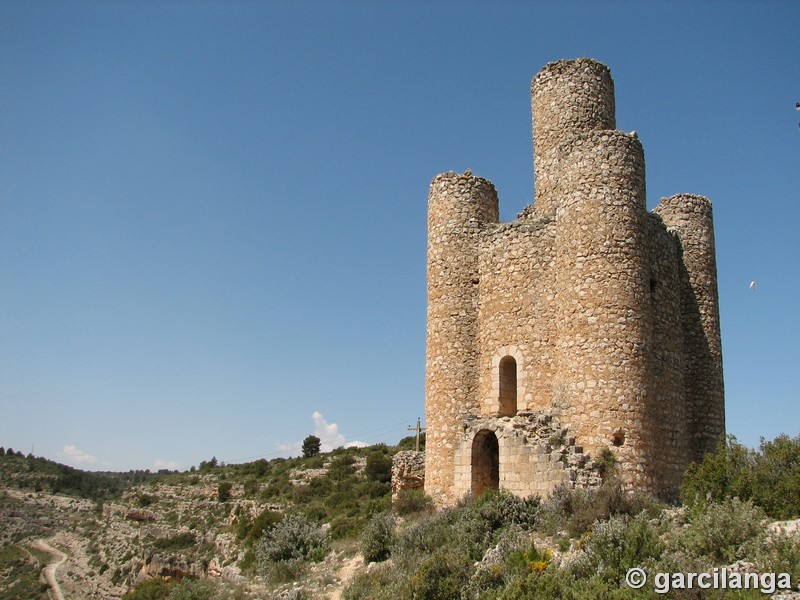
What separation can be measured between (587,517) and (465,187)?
9.30m

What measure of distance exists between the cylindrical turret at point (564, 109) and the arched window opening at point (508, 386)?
388cm

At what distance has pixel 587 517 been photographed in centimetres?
1084

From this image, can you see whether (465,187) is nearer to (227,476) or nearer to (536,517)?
(536,517)

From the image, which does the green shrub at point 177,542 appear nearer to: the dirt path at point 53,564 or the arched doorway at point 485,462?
the dirt path at point 53,564

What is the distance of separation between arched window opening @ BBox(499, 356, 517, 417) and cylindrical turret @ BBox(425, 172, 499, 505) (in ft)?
2.46

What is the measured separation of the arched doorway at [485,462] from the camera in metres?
15.0

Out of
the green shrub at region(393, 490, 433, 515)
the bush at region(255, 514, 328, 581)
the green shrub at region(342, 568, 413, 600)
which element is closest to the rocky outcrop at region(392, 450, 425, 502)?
the green shrub at region(393, 490, 433, 515)

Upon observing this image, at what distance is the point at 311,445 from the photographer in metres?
58.7

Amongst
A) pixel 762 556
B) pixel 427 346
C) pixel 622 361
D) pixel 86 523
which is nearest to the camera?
pixel 762 556

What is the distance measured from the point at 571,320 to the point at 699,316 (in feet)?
15.3

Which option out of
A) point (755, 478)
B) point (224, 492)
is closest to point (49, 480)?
point (224, 492)

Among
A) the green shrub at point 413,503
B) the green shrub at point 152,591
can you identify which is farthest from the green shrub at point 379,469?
the green shrub at point 413,503

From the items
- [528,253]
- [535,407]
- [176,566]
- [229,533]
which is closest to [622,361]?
[535,407]

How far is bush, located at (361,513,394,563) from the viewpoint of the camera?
14.2m
